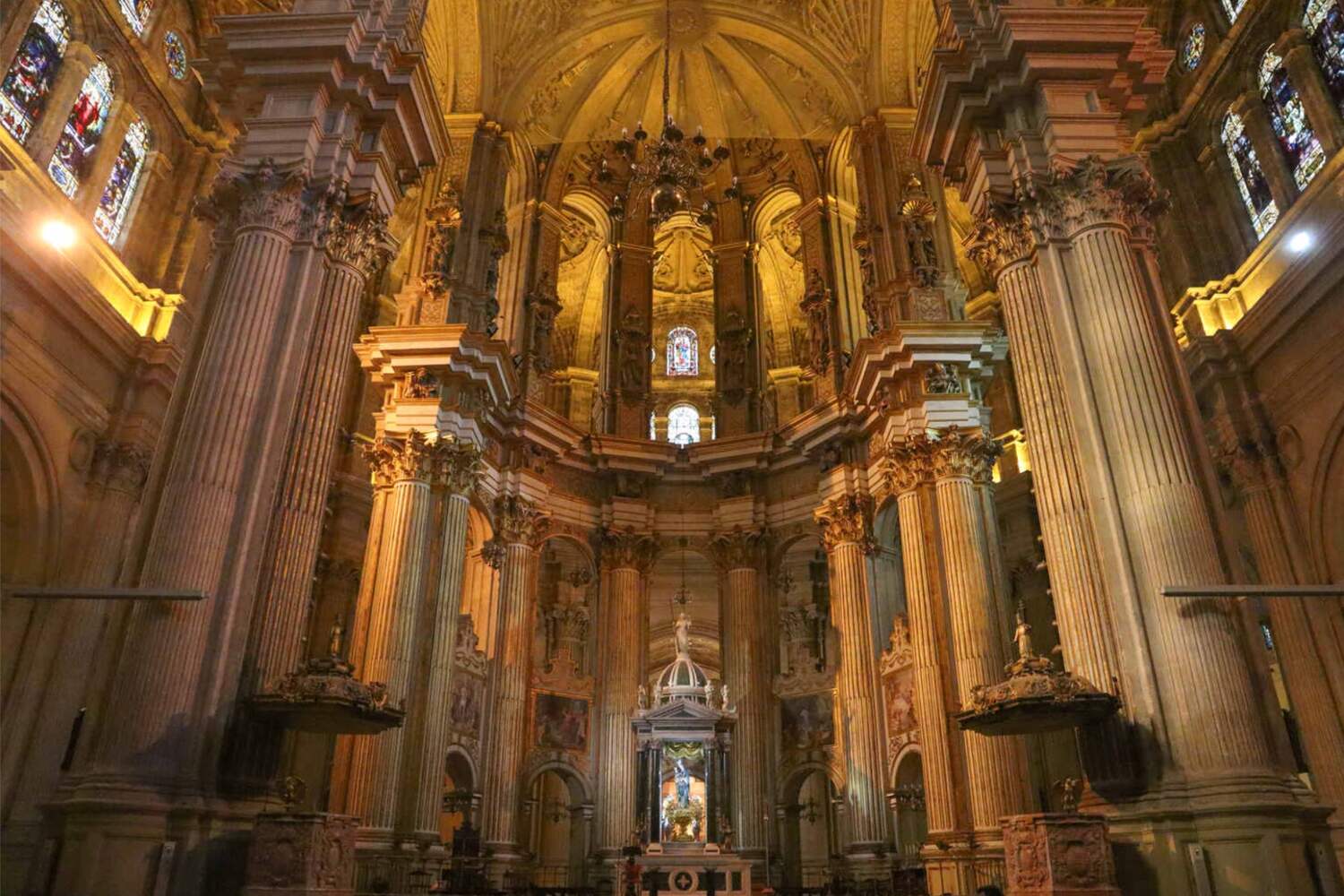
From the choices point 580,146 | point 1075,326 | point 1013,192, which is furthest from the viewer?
point 580,146

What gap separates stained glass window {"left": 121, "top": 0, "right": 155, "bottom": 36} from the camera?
19178 mm

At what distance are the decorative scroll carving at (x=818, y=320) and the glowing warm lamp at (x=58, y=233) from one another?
1572cm

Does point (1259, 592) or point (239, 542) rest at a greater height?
point (239, 542)

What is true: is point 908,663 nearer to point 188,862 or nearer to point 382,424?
point 382,424

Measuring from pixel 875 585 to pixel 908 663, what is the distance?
2.27m

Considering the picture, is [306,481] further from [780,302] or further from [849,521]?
[780,302]

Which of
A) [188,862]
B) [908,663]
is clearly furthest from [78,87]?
[908,663]

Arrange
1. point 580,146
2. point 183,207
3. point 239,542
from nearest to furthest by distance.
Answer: point 239,542, point 183,207, point 580,146

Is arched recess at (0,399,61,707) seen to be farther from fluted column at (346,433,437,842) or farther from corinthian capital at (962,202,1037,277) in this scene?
corinthian capital at (962,202,1037,277)

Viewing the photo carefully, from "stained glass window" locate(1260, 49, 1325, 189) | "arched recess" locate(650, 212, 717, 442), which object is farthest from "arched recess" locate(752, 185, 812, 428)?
"stained glass window" locate(1260, 49, 1325, 189)

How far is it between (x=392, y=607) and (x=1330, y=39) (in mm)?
18954

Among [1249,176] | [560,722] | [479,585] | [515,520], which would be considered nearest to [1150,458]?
[1249,176]

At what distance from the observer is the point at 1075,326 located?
11.3 m

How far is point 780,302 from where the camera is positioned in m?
32.2
